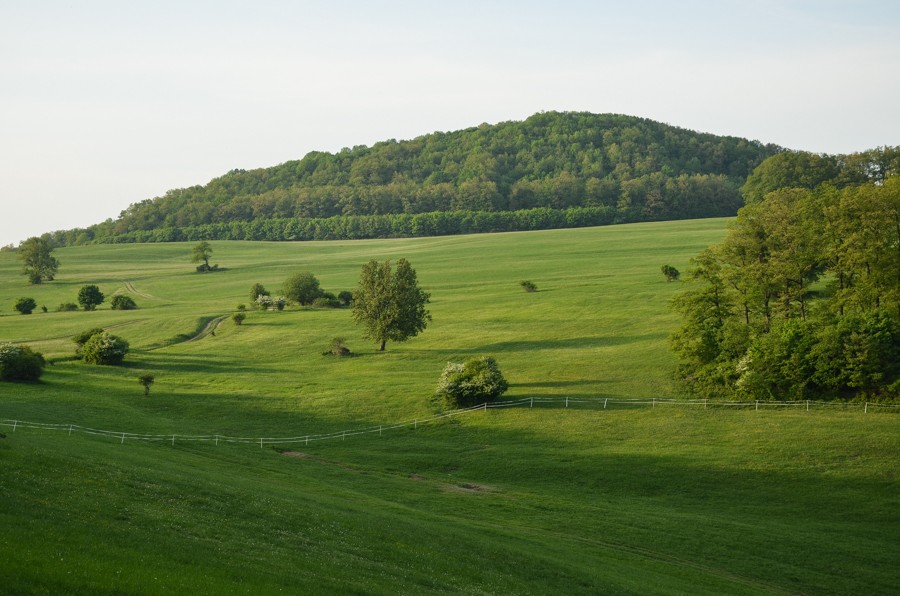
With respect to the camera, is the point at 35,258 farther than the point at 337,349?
Yes

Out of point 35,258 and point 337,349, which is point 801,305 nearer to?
point 337,349

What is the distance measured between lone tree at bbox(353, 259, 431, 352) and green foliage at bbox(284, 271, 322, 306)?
91.8 feet

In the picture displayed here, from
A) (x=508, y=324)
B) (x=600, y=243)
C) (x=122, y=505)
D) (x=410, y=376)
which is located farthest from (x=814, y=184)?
(x=122, y=505)

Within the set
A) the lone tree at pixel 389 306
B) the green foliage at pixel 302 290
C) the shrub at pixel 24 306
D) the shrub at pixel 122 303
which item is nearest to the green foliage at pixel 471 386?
the lone tree at pixel 389 306

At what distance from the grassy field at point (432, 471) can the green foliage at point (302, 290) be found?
6737 millimetres

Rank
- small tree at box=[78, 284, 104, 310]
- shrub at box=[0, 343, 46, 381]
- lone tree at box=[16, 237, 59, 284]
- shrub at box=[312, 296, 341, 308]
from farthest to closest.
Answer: lone tree at box=[16, 237, 59, 284]
small tree at box=[78, 284, 104, 310]
shrub at box=[312, 296, 341, 308]
shrub at box=[0, 343, 46, 381]

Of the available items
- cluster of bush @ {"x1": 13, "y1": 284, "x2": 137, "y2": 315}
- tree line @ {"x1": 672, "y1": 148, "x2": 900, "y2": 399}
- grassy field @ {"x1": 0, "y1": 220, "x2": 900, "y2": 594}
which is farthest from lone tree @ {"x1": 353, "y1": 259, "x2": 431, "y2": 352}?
cluster of bush @ {"x1": 13, "y1": 284, "x2": 137, "y2": 315}

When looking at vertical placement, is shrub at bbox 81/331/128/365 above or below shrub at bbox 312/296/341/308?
below

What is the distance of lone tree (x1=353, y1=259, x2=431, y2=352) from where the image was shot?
84.6m

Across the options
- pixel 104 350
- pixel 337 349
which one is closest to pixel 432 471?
pixel 337 349

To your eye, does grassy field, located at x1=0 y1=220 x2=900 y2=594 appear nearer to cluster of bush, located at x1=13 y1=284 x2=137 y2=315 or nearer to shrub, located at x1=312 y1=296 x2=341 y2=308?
cluster of bush, located at x1=13 y1=284 x2=137 y2=315

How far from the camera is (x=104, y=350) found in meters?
77.8

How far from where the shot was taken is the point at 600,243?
15138 cm

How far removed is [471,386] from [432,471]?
551 inches
